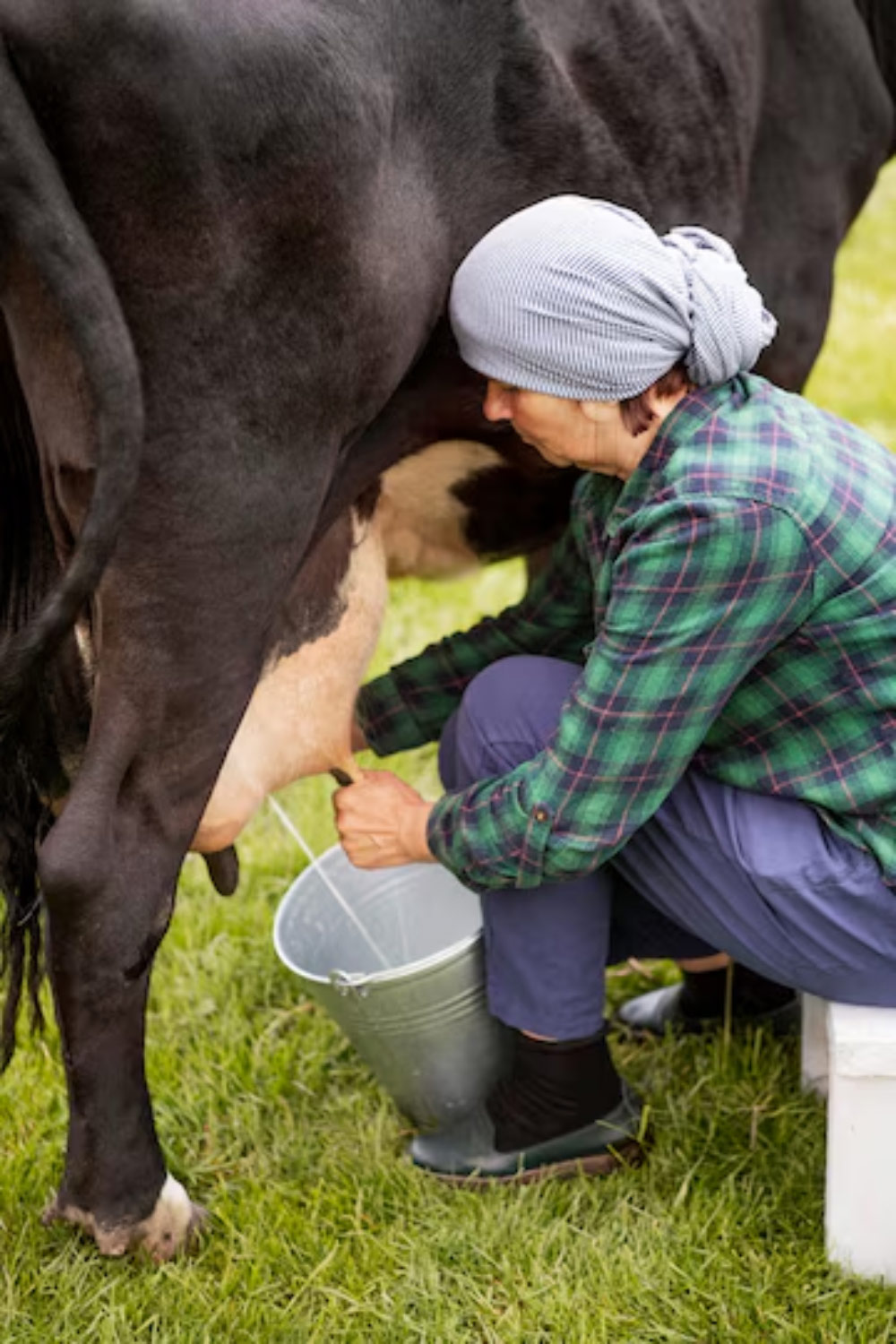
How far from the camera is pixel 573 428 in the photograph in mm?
2240

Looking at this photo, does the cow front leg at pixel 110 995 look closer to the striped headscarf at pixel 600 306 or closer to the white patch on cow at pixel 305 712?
the white patch on cow at pixel 305 712

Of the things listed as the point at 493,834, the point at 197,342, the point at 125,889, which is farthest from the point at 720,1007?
the point at 197,342

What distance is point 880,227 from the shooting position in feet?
30.0

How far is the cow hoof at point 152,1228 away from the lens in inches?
95.1

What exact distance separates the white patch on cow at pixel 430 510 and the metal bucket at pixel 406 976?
467 millimetres

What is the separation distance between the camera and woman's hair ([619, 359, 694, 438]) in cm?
218

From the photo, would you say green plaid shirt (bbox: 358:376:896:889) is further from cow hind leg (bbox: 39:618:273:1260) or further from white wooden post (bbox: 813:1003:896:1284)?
cow hind leg (bbox: 39:618:273:1260)

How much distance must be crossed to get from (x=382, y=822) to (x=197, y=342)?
2.35 ft

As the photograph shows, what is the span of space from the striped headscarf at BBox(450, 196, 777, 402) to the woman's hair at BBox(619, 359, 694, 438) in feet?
0.06

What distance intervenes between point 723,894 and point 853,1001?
0.68 ft

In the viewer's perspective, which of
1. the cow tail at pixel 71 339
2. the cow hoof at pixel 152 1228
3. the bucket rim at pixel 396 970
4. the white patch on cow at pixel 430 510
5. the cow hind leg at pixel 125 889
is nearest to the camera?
the cow tail at pixel 71 339

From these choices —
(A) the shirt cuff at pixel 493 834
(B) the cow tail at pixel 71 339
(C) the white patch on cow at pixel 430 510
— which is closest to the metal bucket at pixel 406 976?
(A) the shirt cuff at pixel 493 834

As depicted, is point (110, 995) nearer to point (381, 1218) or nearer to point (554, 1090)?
point (381, 1218)

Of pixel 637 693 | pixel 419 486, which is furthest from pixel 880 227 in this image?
pixel 637 693
